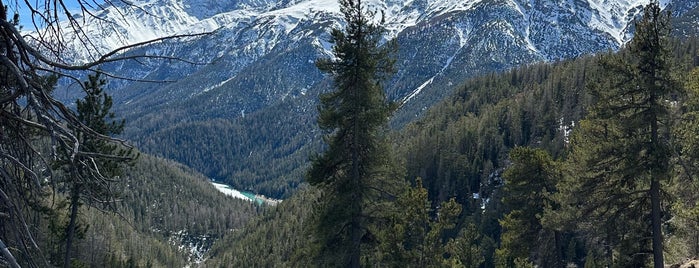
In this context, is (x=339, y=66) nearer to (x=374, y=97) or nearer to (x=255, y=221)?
(x=374, y=97)

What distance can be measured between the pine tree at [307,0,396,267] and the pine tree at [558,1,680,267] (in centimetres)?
744

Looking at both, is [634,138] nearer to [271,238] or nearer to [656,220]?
[656,220]

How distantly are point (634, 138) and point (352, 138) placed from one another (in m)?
9.26

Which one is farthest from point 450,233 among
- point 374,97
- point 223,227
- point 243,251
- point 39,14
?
point 223,227

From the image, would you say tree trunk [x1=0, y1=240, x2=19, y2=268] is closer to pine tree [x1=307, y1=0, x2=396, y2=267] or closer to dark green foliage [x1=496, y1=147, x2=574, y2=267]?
pine tree [x1=307, y1=0, x2=396, y2=267]

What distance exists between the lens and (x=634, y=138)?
1614 cm

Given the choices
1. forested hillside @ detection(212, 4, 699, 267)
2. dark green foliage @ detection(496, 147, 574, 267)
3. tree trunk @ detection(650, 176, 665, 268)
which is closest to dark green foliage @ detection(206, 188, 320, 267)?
forested hillside @ detection(212, 4, 699, 267)

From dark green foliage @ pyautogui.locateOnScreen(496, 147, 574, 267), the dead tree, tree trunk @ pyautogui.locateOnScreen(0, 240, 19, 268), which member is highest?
dark green foliage @ pyautogui.locateOnScreen(496, 147, 574, 267)

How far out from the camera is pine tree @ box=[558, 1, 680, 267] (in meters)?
15.5

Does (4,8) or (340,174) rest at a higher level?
(340,174)

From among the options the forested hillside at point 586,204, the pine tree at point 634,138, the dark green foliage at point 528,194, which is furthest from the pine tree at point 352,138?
the dark green foliage at point 528,194

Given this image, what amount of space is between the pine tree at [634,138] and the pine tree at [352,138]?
24.4 feet

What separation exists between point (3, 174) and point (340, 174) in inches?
537

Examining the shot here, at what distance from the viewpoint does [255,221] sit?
440 feet
